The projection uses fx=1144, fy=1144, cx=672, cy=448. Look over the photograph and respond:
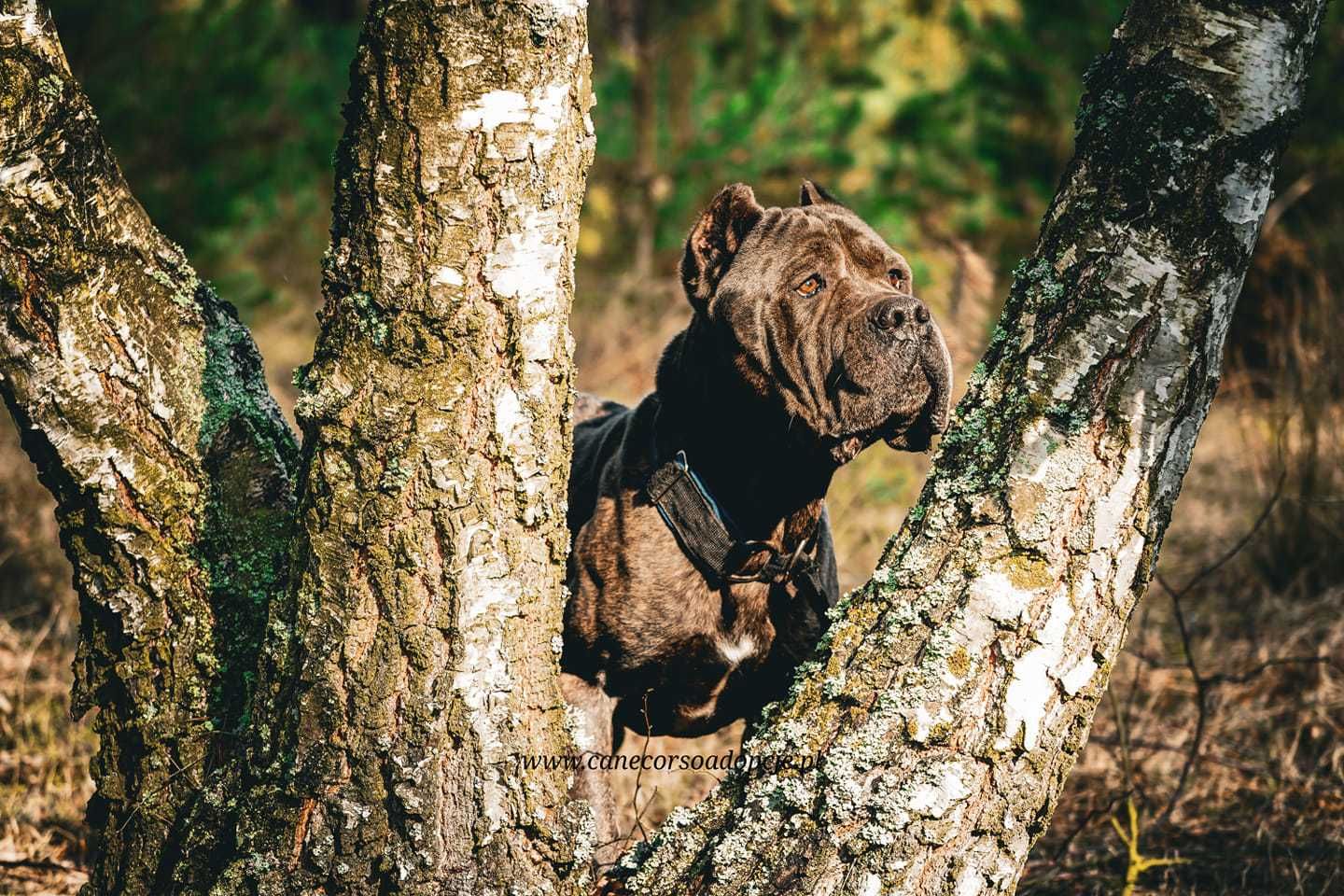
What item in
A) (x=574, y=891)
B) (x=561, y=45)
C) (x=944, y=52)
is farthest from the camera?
(x=944, y=52)

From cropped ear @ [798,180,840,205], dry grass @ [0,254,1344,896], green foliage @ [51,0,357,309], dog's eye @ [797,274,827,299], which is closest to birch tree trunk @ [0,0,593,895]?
dry grass @ [0,254,1344,896]

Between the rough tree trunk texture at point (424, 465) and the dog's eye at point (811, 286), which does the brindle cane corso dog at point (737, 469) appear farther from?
the rough tree trunk texture at point (424, 465)

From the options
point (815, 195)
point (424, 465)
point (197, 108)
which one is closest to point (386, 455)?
point (424, 465)

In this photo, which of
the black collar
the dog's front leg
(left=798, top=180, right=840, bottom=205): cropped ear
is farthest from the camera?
(left=798, top=180, right=840, bottom=205): cropped ear

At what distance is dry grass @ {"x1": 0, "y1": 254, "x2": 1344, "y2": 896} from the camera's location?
366 centimetres

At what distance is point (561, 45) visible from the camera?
7.33ft

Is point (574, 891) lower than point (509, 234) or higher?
lower

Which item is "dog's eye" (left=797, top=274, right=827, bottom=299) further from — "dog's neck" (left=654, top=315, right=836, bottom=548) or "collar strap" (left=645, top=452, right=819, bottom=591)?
"collar strap" (left=645, top=452, right=819, bottom=591)

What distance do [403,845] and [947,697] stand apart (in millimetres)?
1118

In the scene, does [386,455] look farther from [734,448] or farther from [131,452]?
[734,448]

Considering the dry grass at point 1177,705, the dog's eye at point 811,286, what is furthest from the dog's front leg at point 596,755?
the dog's eye at point 811,286

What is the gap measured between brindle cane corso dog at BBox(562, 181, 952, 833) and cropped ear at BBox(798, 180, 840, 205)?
0.31m

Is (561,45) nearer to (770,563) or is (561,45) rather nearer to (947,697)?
(947,697)

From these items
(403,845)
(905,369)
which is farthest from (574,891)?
(905,369)
